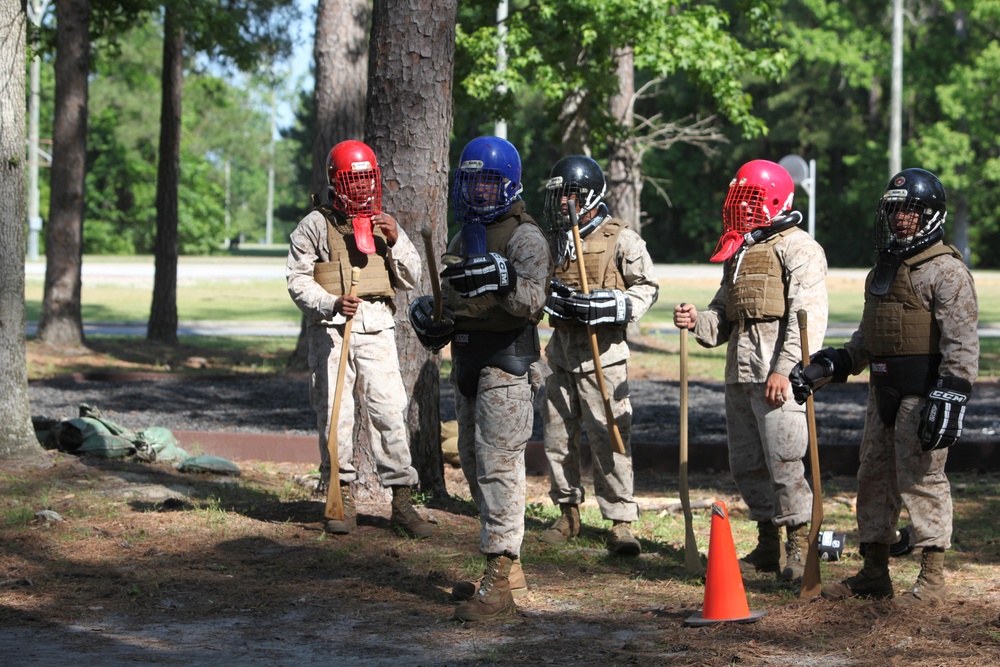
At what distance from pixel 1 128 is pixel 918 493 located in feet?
20.8

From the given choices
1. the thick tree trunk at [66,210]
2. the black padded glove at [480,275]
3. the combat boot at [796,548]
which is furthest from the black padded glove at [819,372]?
the thick tree trunk at [66,210]

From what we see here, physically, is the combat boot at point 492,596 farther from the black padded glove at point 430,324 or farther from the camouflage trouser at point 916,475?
the camouflage trouser at point 916,475

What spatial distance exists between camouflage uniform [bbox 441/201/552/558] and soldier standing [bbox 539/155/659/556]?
108cm

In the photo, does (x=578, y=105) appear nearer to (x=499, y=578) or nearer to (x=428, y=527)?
(x=428, y=527)

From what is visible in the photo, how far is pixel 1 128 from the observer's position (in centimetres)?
823

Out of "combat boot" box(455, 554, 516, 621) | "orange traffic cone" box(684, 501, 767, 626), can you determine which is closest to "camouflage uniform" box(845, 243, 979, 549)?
"orange traffic cone" box(684, 501, 767, 626)

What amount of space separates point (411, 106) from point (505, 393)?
264cm

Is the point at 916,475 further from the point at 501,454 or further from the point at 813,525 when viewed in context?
the point at 501,454

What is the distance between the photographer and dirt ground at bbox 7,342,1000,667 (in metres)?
4.84

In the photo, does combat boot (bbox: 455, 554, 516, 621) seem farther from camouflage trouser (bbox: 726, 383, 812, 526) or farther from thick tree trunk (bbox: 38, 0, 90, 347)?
thick tree trunk (bbox: 38, 0, 90, 347)

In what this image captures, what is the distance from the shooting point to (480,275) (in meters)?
5.11

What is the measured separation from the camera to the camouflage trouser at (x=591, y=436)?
6.76m

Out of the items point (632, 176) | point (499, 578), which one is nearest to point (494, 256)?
point (499, 578)

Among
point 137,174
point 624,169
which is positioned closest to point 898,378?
point 624,169
